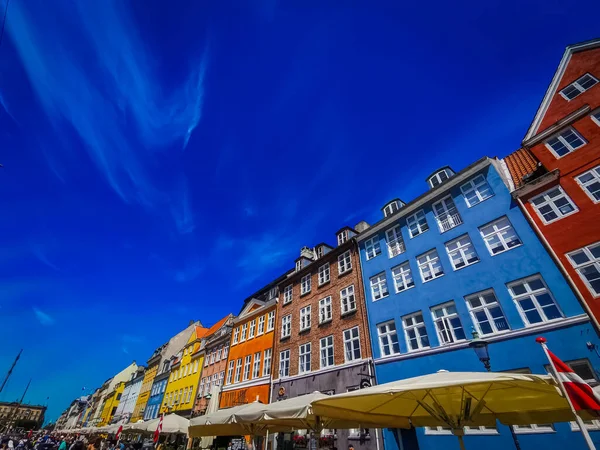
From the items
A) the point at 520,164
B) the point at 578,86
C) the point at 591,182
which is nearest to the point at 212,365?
the point at 520,164

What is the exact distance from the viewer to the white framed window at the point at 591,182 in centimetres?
1212

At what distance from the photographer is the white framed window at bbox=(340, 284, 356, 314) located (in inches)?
791

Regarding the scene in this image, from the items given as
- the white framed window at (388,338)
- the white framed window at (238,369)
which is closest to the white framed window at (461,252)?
the white framed window at (388,338)

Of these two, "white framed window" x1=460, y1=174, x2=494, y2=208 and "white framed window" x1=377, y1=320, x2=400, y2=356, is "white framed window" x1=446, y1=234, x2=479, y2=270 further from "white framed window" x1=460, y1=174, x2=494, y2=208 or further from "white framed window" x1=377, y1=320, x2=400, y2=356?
"white framed window" x1=377, y1=320, x2=400, y2=356

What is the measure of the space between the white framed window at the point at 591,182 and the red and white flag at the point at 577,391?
11.7 metres

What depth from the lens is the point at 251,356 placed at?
2783cm

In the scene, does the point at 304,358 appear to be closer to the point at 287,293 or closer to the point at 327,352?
the point at 327,352

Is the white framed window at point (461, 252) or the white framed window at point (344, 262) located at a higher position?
the white framed window at point (344, 262)

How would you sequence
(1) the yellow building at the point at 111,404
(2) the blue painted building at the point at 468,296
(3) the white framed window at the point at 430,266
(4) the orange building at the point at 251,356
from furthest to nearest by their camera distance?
(1) the yellow building at the point at 111,404 → (4) the orange building at the point at 251,356 → (3) the white framed window at the point at 430,266 → (2) the blue painted building at the point at 468,296

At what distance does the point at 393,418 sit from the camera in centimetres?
874

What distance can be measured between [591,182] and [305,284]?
1937 cm

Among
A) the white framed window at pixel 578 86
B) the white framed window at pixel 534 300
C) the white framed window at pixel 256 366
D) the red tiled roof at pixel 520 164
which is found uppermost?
the white framed window at pixel 578 86

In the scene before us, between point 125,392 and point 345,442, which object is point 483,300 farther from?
point 125,392

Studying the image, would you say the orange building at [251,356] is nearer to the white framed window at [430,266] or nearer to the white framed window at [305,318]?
the white framed window at [305,318]
